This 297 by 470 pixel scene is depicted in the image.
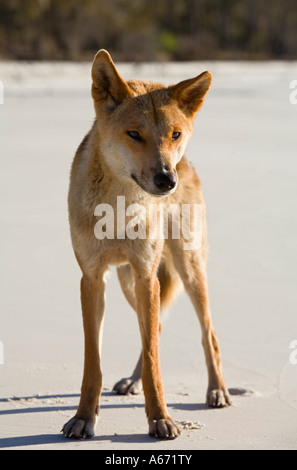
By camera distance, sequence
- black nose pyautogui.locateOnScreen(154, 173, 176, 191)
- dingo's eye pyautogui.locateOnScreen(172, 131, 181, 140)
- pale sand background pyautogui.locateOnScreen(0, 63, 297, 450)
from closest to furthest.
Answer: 1. black nose pyautogui.locateOnScreen(154, 173, 176, 191)
2. dingo's eye pyautogui.locateOnScreen(172, 131, 181, 140)
3. pale sand background pyautogui.locateOnScreen(0, 63, 297, 450)

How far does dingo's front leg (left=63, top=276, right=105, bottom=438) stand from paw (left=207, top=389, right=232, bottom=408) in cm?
79

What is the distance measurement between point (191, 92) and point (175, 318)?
208cm

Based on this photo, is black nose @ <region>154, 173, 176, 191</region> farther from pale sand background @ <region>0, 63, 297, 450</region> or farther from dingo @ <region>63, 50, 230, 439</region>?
pale sand background @ <region>0, 63, 297, 450</region>

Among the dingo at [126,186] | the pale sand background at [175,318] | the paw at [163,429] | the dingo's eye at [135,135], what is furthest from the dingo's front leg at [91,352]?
the dingo's eye at [135,135]

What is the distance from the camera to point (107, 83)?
4.30 metres

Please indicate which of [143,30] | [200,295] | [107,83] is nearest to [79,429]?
[200,295]

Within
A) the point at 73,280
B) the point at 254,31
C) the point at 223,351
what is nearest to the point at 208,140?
the point at 73,280

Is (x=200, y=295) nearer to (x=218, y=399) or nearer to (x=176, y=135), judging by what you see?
(x=218, y=399)

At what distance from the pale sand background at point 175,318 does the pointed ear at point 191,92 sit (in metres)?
1.66

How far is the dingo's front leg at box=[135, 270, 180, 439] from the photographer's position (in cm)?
414

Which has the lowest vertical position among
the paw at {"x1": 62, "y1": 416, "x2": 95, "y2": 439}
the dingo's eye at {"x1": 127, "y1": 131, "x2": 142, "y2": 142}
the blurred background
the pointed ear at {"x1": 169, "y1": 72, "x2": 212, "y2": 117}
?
the paw at {"x1": 62, "y1": 416, "x2": 95, "y2": 439}

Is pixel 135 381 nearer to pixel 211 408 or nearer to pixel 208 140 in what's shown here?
pixel 211 408

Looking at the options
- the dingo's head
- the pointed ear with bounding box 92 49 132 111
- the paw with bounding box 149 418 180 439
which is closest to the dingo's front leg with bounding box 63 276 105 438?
the paw with bounding box 149 418 180 439
